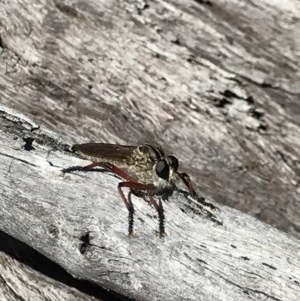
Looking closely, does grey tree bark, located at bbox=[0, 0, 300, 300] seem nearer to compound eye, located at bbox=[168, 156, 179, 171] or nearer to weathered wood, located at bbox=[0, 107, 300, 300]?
compound eye, located at bbox=[168, 156, 179, 171]

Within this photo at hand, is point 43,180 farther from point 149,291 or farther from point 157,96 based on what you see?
point 157,96

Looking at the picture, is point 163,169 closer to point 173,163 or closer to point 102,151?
point 173,163

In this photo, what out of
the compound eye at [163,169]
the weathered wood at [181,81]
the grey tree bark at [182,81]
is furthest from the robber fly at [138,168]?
the weathered wood at [181,81]

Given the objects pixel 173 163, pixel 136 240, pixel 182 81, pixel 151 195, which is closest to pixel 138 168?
pixel 173 163

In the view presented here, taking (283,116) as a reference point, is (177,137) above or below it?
below

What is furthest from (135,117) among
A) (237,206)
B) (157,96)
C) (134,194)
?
(134,194)

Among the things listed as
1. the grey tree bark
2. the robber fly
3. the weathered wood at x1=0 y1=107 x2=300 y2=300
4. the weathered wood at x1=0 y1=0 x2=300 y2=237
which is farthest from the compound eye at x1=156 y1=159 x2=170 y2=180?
the weathered wood at x1=0 y1=0 x2=300 y2=237

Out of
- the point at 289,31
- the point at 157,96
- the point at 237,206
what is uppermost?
the point at 289,31
